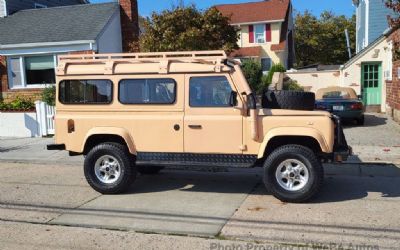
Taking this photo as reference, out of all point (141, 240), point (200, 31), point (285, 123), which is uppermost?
point (200, 31)

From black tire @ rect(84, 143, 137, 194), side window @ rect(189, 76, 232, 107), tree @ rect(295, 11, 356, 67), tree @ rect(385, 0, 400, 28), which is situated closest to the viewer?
side window @ rect(189, 76, 232, 107)

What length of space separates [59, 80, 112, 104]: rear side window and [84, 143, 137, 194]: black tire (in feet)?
2.45

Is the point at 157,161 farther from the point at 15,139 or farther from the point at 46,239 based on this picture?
the point at 15,139

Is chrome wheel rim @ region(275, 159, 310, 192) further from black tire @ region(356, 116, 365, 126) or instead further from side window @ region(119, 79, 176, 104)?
black tire @ region(356, 116, 365, 126)

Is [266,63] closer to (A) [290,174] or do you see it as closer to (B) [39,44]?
(B) [39,44]

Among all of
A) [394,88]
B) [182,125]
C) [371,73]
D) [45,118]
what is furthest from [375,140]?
[371,73]

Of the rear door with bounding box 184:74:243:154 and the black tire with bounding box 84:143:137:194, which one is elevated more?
the rear door with bounding box 184:74:243:154

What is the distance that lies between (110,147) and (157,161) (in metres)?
0.80

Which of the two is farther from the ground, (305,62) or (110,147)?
(305,62)

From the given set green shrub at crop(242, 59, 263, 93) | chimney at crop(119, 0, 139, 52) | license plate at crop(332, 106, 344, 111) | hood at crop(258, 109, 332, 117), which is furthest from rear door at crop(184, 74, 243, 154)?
green shrub at crop(242, 59, 263, 93)

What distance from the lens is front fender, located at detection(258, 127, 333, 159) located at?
661cm

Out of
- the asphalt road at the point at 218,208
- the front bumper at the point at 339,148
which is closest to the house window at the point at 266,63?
the asphalt road at the point at 218,208

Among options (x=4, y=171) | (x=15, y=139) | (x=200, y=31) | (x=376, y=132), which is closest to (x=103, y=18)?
(x=200, y=31)

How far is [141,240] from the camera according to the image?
5379 mm
